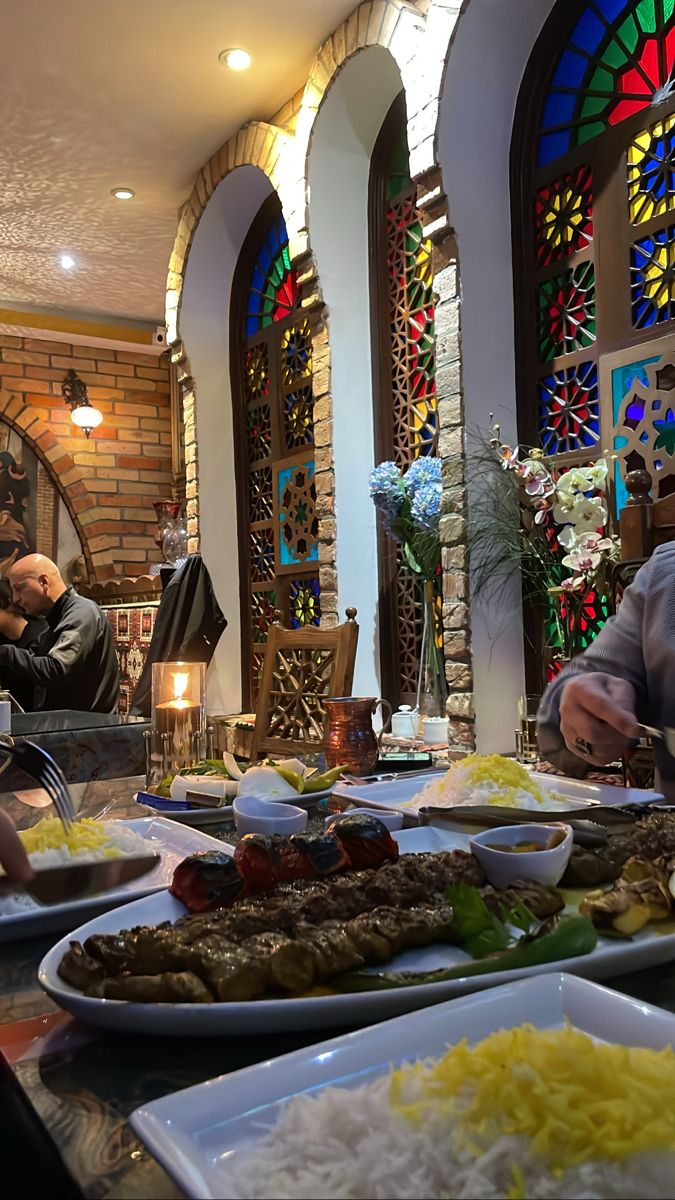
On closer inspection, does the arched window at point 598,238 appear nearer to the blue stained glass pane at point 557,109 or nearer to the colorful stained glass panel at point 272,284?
the blue stained glass pane at point 557,109

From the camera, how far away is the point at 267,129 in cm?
443

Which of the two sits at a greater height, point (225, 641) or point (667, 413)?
point (667, 413)

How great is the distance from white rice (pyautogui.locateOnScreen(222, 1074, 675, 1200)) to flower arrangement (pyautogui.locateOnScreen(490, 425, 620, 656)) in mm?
2258

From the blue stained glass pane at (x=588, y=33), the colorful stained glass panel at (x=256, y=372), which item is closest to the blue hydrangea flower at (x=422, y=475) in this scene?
the blue stained glass pane at (x=588, y=33)

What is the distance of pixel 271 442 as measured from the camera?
16.7 ft

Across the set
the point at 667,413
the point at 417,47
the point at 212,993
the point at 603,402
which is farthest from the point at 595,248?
the point at 212,993

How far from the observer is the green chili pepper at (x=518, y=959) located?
60cm

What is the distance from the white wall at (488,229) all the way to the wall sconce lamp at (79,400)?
15.6 ft

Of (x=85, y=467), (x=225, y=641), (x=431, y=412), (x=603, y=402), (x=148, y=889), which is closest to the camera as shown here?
(x=148, y=889)

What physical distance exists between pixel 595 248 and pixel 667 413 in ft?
2.46

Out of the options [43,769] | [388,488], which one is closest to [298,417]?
[388,488]

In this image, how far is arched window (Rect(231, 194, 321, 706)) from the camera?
4750mm

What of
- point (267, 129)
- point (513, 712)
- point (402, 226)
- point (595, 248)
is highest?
point (267, 129)

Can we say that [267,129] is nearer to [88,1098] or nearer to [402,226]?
[402,226]
